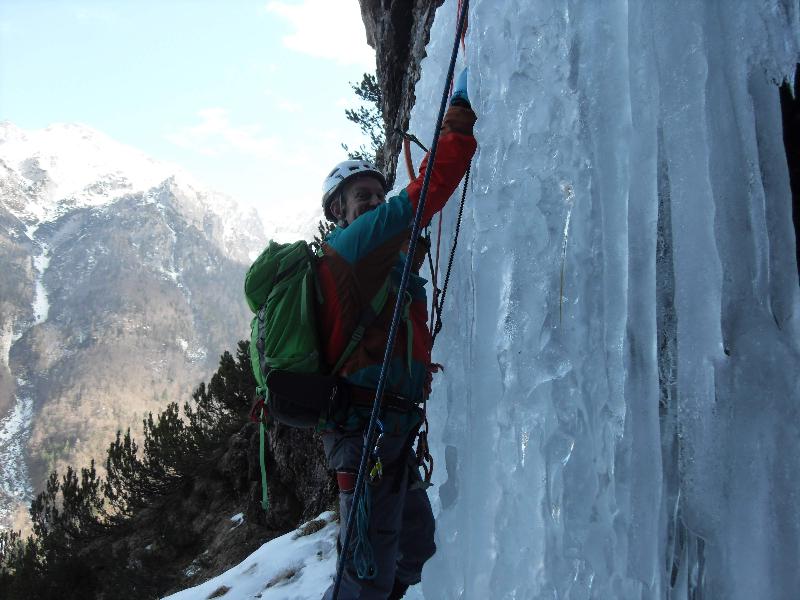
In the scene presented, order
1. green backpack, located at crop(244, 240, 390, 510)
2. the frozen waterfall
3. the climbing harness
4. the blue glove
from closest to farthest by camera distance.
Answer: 1. the frozen waterfall
2. the climbing harness
3. green backpack, located at crop(244, 240, 390, 510)
4. the blue glove

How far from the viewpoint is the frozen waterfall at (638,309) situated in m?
1.58

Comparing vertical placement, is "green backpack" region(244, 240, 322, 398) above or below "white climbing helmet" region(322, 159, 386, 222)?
below

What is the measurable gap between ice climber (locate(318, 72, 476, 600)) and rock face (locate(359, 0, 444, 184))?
3.34 metres

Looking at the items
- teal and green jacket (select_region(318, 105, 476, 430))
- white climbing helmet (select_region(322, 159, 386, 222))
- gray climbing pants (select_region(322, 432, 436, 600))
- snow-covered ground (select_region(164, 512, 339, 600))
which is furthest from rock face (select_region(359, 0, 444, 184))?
gray climbing pants (select_region(322, 432, 436, 600))

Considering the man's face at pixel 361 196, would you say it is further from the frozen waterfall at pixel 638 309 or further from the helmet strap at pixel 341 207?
the frozen waterfall at pixel 638 309

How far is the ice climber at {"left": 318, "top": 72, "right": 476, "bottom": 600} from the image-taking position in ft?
6.50

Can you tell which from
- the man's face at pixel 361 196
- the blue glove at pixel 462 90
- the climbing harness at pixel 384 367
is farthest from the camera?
the man's face at pixel 361 196

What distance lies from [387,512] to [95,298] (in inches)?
4998

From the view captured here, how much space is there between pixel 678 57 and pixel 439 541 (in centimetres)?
210

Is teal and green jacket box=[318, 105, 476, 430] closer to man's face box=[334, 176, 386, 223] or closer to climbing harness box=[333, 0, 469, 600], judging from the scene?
climbing harness box=[333, 0, 469, 600]

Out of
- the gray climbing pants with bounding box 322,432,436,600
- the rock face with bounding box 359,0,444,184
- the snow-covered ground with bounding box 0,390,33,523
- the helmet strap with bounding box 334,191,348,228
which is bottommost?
the snow-covered ground with bounding box 0,390,33,523

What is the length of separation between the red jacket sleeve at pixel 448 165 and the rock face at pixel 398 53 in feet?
10.5

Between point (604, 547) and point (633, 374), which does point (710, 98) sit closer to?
point (633, 374)

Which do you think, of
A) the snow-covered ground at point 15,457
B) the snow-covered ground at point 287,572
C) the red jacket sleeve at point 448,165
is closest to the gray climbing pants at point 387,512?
the red jacket sleeve at point 448,165
